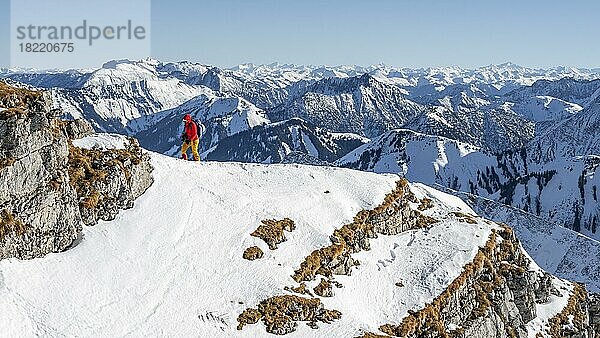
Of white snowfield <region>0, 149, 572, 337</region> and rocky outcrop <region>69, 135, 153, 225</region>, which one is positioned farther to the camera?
rocky outcrop <region>69, 135, 153, 225</region>

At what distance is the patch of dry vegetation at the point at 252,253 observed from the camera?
147ft

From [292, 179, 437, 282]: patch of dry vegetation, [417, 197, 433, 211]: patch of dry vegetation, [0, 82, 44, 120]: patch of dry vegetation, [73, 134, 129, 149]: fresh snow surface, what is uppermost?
[0, 82, 44, 120]: patch of dry vegetation

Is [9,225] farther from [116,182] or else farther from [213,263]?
[213,263]

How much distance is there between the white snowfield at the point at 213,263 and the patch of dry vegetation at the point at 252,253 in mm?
497

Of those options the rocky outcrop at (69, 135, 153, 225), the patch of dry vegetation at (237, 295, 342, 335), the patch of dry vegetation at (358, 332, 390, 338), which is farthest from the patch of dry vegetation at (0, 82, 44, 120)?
the patch of dry vegetation at (358, 332, 390, 338)

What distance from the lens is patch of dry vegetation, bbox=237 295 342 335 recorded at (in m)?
38.6

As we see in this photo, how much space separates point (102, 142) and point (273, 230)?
60.1 feet

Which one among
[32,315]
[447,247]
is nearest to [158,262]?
[32,315]

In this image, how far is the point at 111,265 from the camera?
125 ft

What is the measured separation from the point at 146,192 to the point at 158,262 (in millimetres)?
9767

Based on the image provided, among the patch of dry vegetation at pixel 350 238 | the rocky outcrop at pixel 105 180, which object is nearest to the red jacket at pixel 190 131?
the rocky outcrop at pixel 105 180

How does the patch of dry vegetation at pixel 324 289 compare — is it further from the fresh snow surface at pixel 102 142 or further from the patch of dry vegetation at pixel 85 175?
the fresh snow surface at pixel 102 142

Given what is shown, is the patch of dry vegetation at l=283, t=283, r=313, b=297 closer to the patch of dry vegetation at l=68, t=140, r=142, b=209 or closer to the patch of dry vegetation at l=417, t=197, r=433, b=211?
the patch of dry vegetation at l=68, t=140, r=142, b=209

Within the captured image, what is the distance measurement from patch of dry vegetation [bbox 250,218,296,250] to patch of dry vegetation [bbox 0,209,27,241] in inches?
755
